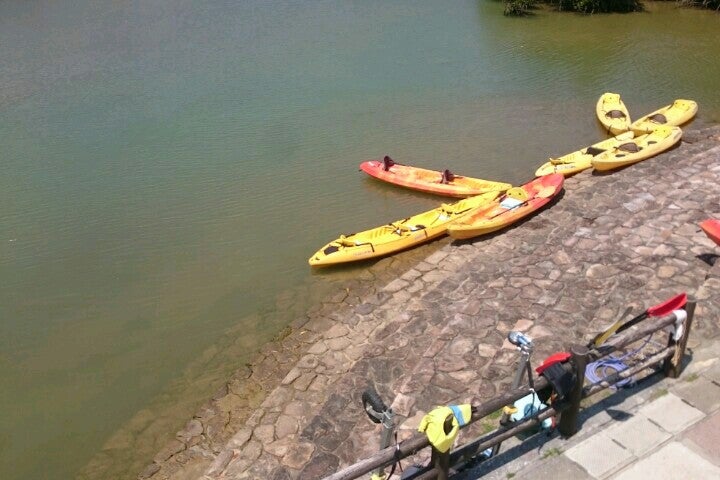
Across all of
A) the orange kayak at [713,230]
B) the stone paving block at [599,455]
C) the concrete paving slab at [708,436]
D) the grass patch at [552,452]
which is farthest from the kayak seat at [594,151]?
the grass patch at [552,452]

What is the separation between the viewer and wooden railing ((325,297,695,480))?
14.3 feet

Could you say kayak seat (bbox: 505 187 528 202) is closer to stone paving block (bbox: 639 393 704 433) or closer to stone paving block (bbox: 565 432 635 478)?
stone paving block (bbox: 639 393 704 433)

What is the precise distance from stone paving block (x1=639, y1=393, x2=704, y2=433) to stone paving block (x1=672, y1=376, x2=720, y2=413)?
0.24 feet

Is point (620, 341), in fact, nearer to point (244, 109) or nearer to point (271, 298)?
point (271, 298)

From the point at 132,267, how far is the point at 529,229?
745 cm

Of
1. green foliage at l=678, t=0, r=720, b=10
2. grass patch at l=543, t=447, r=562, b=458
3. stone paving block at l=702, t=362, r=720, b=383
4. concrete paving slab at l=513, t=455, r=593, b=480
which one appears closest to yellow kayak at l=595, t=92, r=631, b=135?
stone paving block at l=702, t=362, r=720, b=383

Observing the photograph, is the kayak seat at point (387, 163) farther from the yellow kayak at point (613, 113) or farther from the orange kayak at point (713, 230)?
the orange kayak at point (713, 230)

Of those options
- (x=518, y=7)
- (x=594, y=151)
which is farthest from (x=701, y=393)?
(x=518, y=7)

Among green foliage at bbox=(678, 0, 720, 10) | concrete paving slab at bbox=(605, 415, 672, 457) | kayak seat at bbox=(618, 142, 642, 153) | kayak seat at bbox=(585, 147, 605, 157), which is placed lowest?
concrete paving slab at bbox=(605, 415, 672, 457)

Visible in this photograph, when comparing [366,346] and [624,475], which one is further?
[366,346]

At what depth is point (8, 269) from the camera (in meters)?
11.7

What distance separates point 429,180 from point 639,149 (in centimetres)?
452

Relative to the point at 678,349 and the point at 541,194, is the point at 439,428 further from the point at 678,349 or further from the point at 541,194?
the point at 541,194

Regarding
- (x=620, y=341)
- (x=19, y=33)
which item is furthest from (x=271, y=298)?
(x=19, y=33)
